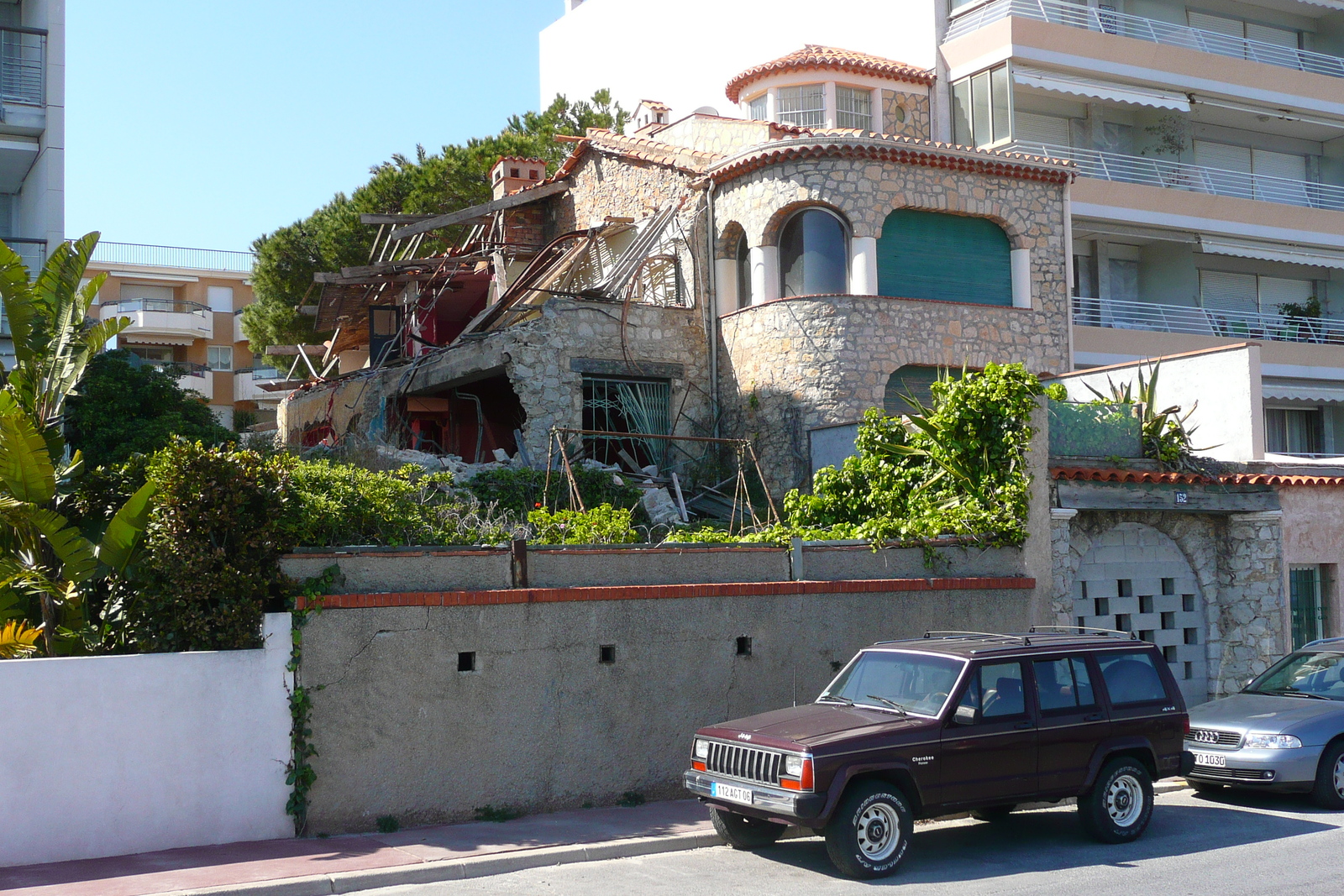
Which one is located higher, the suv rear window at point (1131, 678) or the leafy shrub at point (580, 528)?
the leafy shrub at point (580, 528)

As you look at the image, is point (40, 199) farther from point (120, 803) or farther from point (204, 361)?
point (204, 361)

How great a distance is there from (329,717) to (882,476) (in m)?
8.07

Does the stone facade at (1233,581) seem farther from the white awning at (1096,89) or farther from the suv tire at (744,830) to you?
the white awning at (1096,89)

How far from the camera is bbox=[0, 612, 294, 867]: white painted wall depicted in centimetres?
937

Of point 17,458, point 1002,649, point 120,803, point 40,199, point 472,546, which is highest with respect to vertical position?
point 40,199

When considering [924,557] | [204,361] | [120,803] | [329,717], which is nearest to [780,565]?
[924,557]

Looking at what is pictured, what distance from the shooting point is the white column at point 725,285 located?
22438 millimetres

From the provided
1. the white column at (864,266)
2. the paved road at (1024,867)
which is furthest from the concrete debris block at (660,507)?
the paved road at (1024,867)

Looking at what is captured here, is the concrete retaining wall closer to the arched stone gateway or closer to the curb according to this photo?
the curb

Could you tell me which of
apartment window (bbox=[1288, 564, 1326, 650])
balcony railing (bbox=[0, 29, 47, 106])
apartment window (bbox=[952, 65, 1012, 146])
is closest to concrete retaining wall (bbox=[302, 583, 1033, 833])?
apartment window (bbox=[1288, 564, 1326, 650])

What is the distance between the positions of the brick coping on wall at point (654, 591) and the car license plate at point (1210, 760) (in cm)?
293

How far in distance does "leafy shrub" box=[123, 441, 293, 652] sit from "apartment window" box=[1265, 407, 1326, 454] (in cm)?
2734

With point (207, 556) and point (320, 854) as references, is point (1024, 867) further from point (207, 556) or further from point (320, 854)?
point (207, 556)

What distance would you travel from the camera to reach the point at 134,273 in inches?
2045
